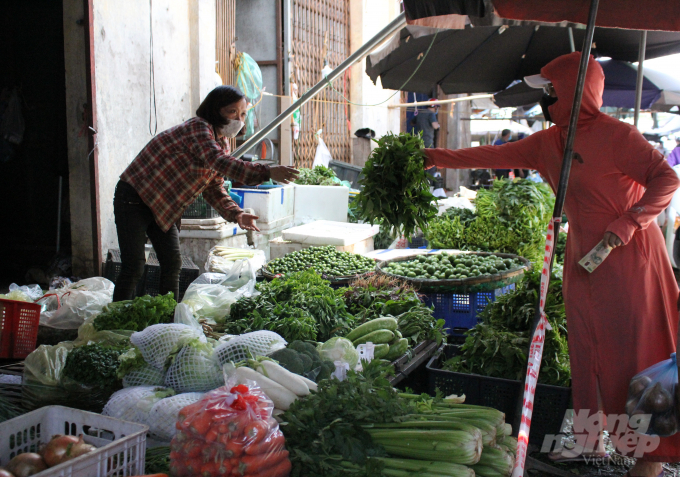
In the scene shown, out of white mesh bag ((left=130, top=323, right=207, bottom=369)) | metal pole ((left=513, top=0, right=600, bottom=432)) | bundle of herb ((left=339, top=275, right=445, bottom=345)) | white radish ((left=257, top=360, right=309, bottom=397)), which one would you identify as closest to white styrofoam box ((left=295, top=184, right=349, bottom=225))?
bundle of herb ((left=339, top=275, right=445, bottom=345))

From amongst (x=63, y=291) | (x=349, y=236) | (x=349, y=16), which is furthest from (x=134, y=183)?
(x=349, y=16)

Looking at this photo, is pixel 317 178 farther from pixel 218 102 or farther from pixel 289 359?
pixel 289 359

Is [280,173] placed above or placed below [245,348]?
above

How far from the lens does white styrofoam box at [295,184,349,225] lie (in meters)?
8.14

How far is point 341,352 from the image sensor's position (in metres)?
3.01

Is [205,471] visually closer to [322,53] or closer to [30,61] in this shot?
[30,61]

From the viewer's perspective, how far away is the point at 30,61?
7.46m

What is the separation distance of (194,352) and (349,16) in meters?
11.6

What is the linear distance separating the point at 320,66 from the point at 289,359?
9.79 meters

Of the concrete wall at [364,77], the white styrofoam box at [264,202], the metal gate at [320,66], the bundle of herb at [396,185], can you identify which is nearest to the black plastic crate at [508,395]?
the bundle of herb at [396,185]

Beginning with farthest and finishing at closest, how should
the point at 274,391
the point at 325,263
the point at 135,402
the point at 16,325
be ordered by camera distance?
the point at 325,263
the point at 16,325
the point at 135,402
the point at 274,391

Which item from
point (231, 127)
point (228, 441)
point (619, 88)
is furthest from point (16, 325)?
point (619, 88)

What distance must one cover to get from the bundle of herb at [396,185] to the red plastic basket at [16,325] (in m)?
2.40

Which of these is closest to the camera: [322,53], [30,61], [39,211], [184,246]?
[184,246]
